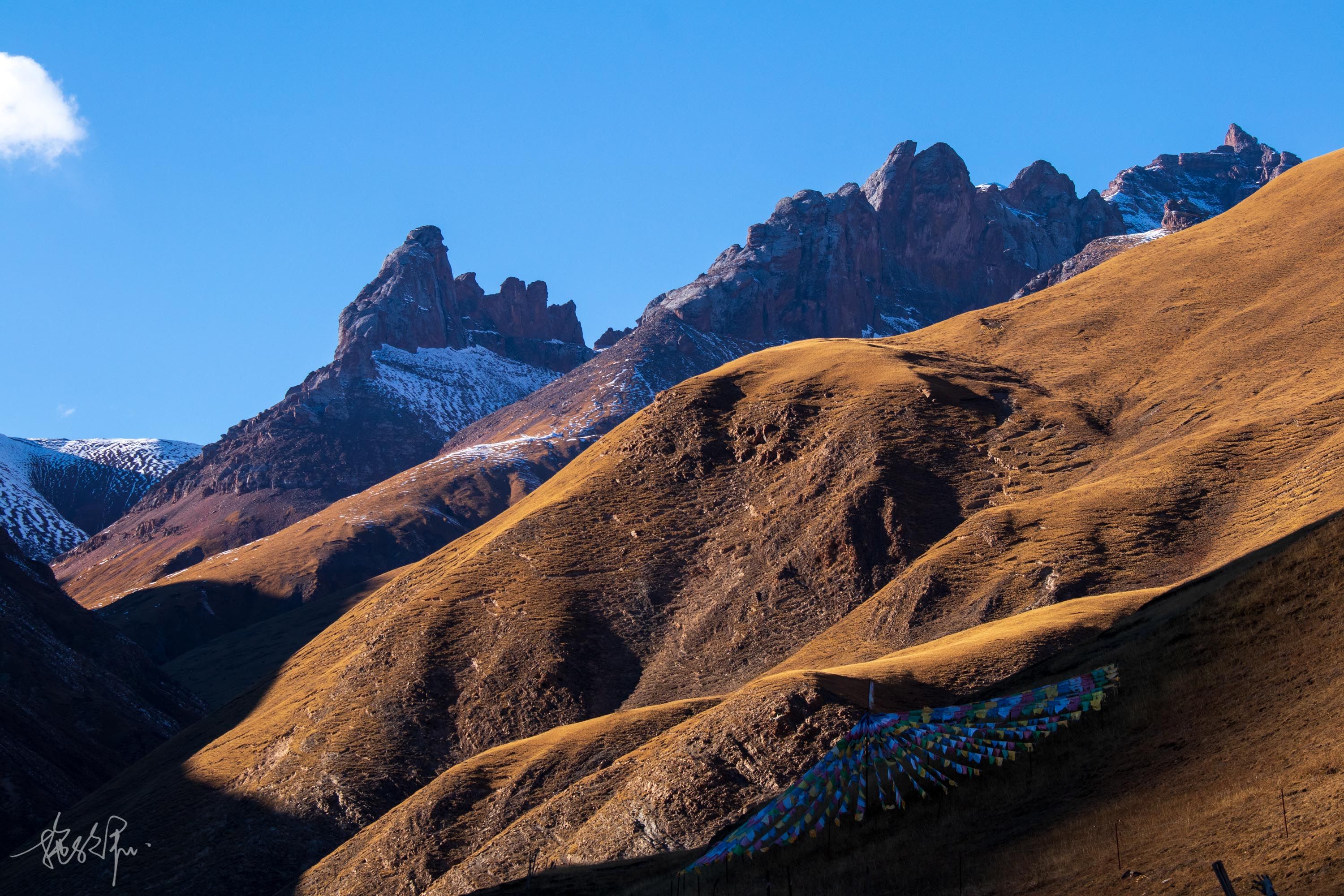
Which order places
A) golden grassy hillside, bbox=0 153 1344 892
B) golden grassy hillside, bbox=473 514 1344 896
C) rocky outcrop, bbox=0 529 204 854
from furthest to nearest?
rocky outcrop, bbox=0 529 204 854
golden grassy hillside, bbox=0 153 1344 892
golden grassy hillside, bbox=473 514 1344 896

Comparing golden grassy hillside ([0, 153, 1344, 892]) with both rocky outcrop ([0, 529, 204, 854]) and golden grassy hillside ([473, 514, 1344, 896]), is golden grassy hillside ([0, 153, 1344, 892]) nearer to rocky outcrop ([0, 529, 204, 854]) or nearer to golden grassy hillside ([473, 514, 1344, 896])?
rocky outcrop ([0, 529, 204, 854])

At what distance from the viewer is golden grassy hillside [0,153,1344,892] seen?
228 ft

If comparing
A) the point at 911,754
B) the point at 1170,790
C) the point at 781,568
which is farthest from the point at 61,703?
the point at 1170,790

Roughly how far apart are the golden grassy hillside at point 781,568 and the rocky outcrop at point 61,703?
367 inches

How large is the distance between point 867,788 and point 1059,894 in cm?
1447

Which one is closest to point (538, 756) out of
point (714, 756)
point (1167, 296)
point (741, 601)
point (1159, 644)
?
point (714, 756)

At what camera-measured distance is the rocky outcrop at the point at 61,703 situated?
111562 millimetres

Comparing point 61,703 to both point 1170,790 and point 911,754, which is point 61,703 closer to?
point 911,754

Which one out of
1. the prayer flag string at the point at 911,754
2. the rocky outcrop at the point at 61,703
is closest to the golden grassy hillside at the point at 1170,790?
the prayer flag string at the point at 911,754

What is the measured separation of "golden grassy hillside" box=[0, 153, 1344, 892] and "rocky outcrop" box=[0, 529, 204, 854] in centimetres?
931

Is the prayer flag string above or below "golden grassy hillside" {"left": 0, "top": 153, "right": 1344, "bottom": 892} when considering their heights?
below

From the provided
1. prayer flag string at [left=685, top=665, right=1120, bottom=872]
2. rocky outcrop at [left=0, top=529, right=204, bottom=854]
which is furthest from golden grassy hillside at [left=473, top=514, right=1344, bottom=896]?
rocky outcrop at [left=0, top=529, right=204, bottom=854]

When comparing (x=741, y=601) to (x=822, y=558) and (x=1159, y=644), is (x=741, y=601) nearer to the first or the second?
(x=822, y=558)

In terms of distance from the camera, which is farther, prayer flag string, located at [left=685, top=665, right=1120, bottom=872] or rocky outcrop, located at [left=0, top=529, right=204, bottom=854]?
rocky outcrop, located at [left=0, top=529, right=204, bottom=854]
